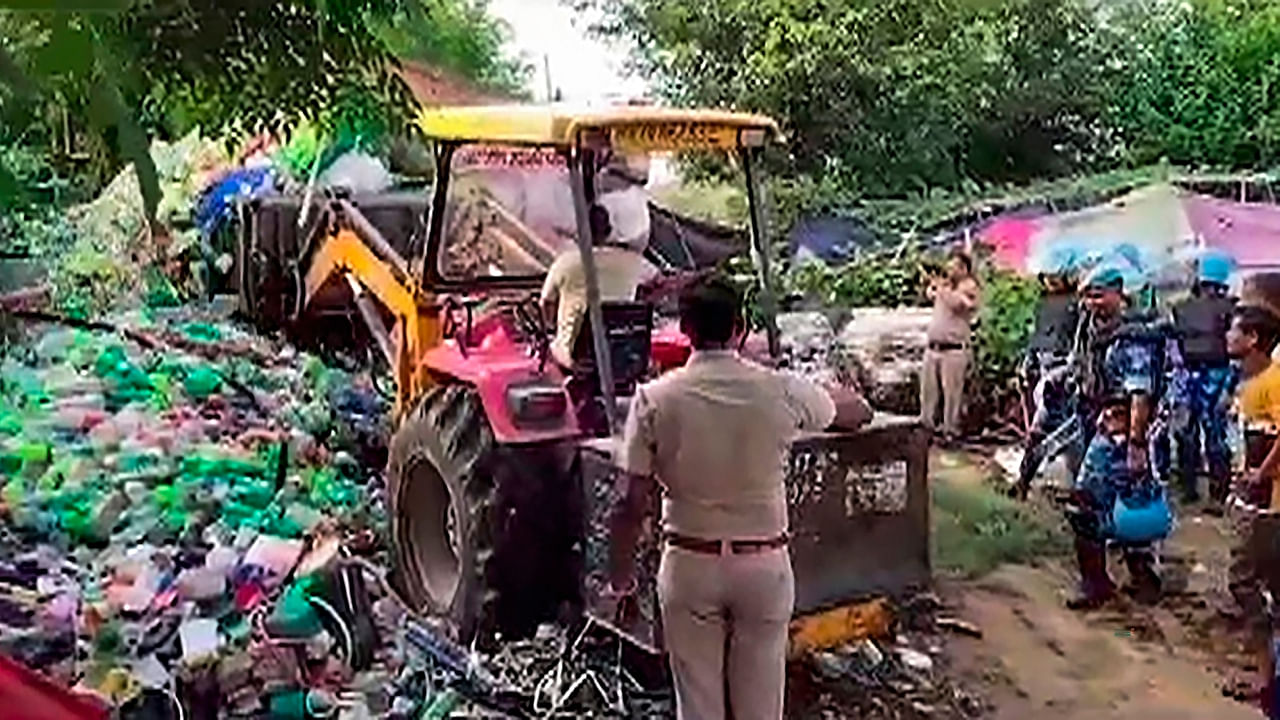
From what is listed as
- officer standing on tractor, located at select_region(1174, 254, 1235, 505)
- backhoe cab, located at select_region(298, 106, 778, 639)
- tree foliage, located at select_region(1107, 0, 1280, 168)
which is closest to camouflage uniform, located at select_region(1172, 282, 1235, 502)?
officer standing on tractor, located at select_region(1174, 254, 1235, 505)

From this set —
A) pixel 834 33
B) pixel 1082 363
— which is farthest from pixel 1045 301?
pixel 834 33

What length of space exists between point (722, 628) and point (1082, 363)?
13.0 ft

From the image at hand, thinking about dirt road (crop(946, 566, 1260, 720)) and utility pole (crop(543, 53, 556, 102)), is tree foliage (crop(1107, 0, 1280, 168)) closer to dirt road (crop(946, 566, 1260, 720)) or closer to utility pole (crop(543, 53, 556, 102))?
utility pole (crop(543, 53, 556, 102))

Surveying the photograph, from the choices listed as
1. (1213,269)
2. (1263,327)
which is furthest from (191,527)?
(1213,269)

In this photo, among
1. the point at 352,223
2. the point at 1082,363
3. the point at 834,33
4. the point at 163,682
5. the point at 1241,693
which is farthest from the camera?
the point at 834,33

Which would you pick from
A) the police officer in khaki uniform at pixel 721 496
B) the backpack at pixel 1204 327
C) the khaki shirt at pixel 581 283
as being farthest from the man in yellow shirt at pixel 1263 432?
the backpack at pixel 1204 327

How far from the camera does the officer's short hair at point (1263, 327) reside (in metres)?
6.37

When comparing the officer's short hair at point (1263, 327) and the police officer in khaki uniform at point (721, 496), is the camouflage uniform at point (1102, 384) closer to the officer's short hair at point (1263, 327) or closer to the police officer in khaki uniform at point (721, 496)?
the officer's short hair at point (1263, 327)

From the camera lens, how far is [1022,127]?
17.9 m

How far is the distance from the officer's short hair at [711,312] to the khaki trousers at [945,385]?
252 inches

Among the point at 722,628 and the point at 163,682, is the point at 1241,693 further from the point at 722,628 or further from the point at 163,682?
the point at 163,682

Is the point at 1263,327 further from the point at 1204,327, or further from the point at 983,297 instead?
the point at 983,297

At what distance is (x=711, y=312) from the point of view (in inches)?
182

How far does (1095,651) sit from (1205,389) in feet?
9.87
